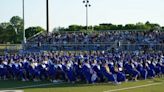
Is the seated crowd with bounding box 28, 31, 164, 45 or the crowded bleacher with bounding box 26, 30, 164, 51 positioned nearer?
the crowded bleacher with bounding box 26, 30, 164, 51

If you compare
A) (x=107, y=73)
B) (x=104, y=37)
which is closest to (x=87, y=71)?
(x=107, y=73)

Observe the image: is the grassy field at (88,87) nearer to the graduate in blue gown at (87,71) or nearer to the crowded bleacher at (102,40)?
the graduate in blue gown at (87,71)

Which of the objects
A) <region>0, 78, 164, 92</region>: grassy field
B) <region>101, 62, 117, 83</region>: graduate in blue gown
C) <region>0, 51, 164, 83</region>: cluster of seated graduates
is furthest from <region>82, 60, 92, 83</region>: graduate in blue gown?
<region>0, 78, 164, 92</region>: grassy field

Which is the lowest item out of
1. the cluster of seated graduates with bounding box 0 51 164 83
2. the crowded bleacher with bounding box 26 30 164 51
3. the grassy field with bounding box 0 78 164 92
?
the grassy field with bounding box 0 78 164 92

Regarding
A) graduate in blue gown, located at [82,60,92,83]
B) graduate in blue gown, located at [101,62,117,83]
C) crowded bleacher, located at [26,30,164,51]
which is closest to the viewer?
graduate in blue gown, located at [101,62,117,83]

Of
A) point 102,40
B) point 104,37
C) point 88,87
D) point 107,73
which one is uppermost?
point 104,37

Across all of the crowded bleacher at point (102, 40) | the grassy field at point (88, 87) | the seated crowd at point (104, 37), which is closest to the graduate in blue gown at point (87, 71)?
the grassy field at point (88, 87)

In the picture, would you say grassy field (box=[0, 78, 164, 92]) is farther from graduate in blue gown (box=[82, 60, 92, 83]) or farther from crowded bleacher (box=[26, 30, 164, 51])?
crowded bleacher (box=[26, 30, 164, 51])

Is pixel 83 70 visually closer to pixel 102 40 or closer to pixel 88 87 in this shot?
pixel 88 87

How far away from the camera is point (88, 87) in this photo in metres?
17.9

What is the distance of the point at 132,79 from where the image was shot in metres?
20.4

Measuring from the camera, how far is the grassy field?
673 inches

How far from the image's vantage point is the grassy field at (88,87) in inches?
673

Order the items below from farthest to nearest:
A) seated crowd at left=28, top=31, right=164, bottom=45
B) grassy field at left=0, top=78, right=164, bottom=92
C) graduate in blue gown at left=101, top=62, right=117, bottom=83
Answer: seated crowd at left=28, top=31, right=164, bottom=45, graduate in blue gown at left=101, top=62, right=117, bottom=83, grassy field at left=0, top=78, right=164, bottom=92
